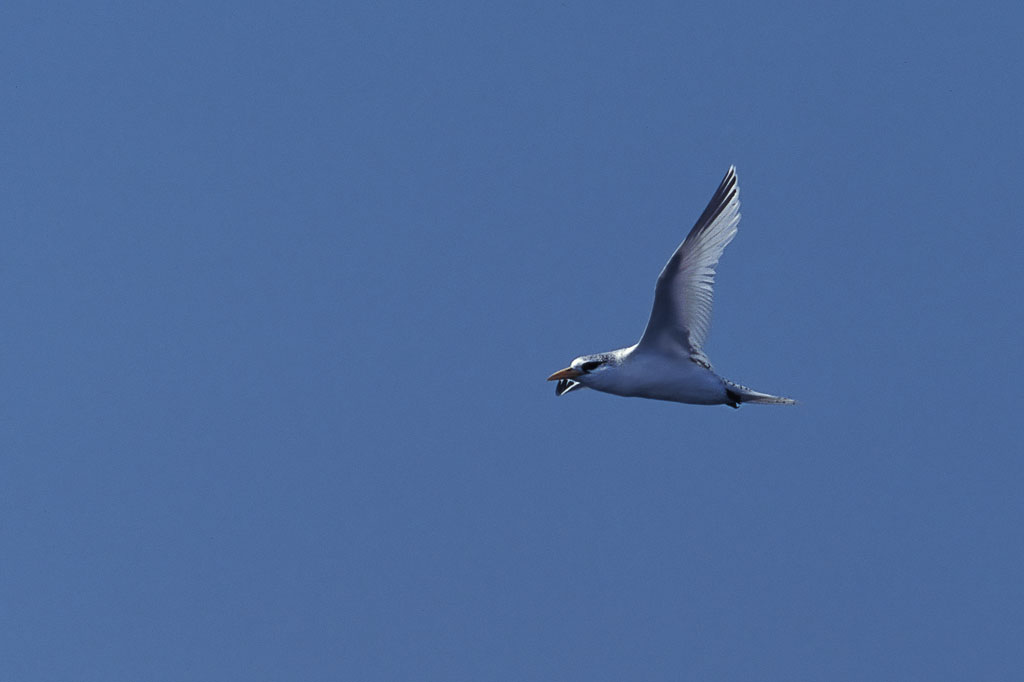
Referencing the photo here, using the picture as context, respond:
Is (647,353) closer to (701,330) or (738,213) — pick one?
(701,330)

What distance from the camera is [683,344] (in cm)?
2184

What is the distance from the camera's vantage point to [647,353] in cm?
2206

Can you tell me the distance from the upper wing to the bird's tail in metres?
1.43

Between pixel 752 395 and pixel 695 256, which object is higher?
pixel 695 256

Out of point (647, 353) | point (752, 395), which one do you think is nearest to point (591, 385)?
point (647, 353)

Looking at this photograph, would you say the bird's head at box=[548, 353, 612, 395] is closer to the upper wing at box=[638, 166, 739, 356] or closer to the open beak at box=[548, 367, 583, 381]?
the open beak at box=[548, 367, 583, 381]

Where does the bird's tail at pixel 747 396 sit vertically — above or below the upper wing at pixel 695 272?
below

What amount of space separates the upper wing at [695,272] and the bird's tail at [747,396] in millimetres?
1431

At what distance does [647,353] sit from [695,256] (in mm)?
2116

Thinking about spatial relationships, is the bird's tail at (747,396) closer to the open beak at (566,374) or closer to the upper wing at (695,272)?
the upper wing at (695,272)

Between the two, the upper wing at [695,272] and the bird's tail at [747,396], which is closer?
the upper wing at [695,272]

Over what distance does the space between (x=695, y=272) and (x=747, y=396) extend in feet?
9.42

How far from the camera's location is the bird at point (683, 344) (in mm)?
21188

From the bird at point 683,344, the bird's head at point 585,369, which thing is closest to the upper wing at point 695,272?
the bird at point 683,344
